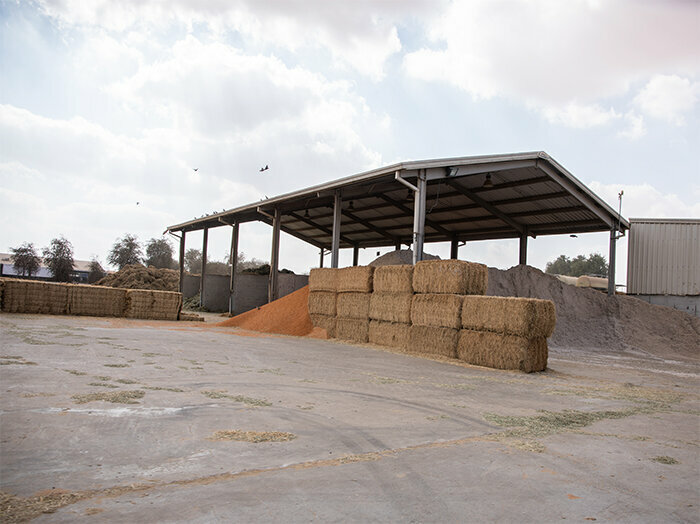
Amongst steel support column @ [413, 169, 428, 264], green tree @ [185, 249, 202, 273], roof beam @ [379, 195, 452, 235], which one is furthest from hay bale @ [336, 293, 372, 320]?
green tree @ [185, 249, 202, 273]

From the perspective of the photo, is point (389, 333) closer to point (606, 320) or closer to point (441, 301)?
point (441, 301)

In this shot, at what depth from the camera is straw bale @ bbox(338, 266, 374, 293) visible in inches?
592

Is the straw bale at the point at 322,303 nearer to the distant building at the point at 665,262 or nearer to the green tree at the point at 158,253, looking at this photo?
the distant building at the point at 665,262

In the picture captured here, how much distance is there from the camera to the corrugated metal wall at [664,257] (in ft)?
65.6

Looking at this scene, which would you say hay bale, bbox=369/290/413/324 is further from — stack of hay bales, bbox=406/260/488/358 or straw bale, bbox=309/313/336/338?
straw bale, bbox=309/313/336/338

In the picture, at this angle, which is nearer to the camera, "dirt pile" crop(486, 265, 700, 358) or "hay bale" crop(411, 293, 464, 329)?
"hay bale" crop(411, 293, 464, 329)

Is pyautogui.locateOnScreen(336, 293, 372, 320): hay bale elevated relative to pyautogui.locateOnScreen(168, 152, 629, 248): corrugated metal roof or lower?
lower

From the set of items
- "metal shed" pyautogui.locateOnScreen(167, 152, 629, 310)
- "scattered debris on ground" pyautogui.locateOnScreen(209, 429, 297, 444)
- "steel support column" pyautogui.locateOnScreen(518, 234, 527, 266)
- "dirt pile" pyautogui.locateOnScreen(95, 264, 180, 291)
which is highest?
"metal shed" pyautogui.locateOnScreen(167, 152, 629, 310)

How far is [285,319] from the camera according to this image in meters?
18.0

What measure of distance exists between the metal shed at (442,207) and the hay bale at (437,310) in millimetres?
2246

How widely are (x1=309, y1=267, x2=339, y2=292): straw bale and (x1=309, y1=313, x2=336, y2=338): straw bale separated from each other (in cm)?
96

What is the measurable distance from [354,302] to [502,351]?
5.93 meters

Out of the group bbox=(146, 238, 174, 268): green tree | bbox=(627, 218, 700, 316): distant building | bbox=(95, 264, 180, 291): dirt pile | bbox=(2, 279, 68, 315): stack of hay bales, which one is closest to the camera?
bbox=(2, 279, 68, 315): stack of hay bales

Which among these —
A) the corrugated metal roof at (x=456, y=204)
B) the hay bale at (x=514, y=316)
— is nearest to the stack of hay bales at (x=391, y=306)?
the hay bale at (x=514, y=316)
